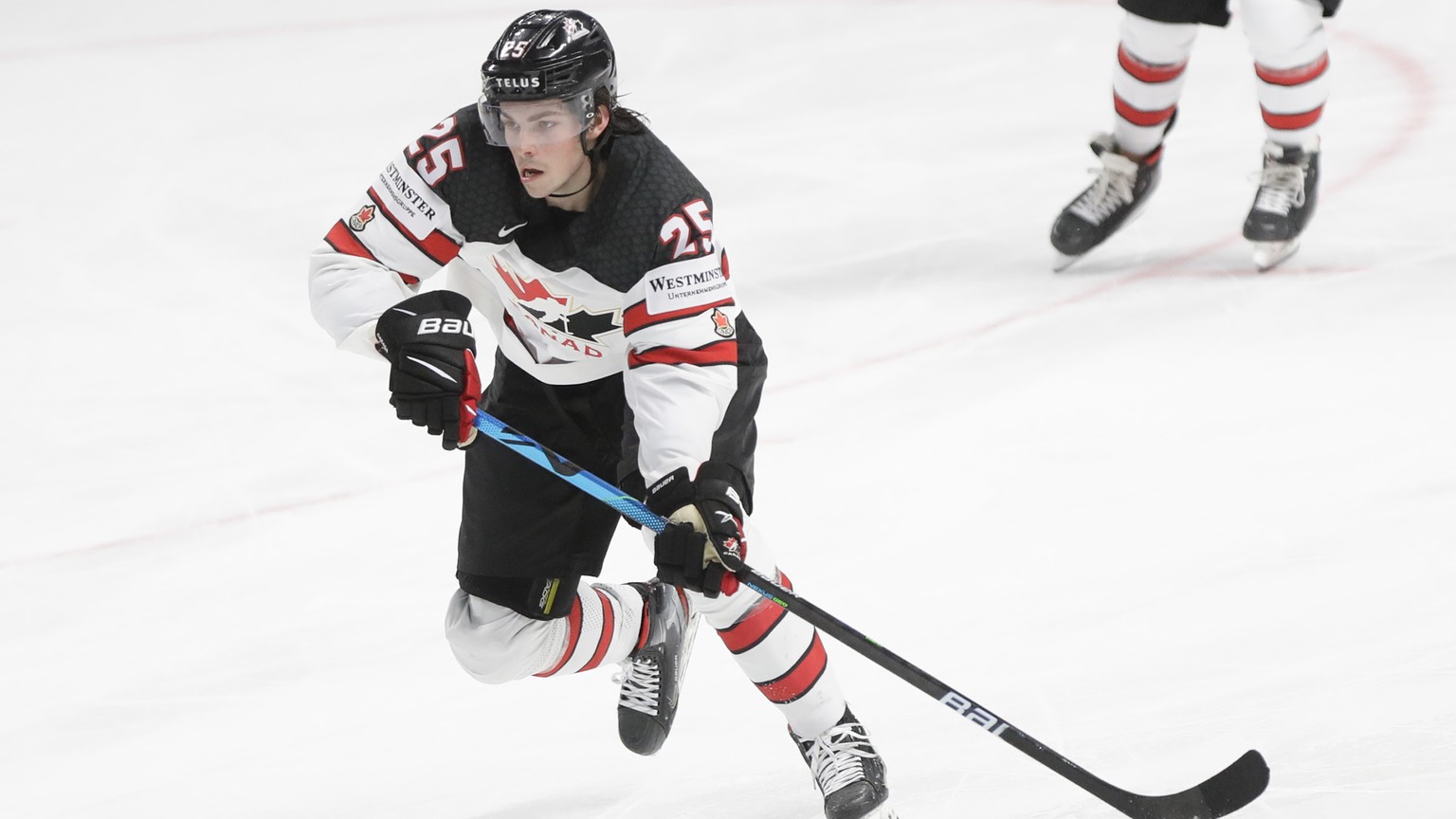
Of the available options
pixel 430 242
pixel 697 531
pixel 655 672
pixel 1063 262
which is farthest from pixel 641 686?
pixel 1063 262

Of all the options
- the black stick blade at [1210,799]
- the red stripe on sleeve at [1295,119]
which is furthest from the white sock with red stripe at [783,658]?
the red stripe on sleeve at [1295,119]

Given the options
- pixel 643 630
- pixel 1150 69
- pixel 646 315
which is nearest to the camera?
pixel 646 315

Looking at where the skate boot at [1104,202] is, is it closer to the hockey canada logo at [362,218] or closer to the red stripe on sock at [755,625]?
the red stripe on sock at [755,625]

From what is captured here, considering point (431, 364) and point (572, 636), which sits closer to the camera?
point (431, 364)

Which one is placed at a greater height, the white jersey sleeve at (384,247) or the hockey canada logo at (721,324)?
the white jersey sleeve at (384,247)

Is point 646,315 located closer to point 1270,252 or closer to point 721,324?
point 721,324

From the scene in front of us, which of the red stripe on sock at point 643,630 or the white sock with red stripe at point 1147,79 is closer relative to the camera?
the red stripe on sock at point 643,630

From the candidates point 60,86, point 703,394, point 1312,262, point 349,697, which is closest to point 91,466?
point 349,697

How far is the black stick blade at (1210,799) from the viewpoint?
2125 mm

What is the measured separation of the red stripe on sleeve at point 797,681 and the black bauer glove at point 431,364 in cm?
57

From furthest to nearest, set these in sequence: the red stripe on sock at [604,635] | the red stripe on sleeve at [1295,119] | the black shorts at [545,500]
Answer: the red stripe on sleeve at [1295,119]
the red stripe on sock at [604,635]
the black shorts at [545,500]

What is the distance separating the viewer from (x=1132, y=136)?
4.48 m

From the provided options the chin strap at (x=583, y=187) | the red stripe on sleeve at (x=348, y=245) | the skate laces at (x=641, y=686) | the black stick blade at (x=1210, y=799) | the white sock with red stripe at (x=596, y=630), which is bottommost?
the skate laces at (x=641, y=686)

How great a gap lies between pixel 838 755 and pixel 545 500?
578 mm
